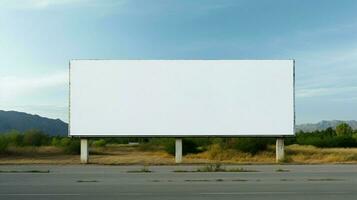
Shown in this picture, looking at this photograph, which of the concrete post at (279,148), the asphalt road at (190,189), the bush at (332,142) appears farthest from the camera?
the bush at (332,142)

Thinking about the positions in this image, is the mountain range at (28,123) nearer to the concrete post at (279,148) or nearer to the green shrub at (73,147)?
the green shrub at (73,147)

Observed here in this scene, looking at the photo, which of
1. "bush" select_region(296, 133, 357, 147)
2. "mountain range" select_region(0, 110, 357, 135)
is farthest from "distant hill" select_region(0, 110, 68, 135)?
"bush" select_region(296, 133, 357, 147)

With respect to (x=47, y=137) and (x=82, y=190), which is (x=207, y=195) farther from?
(x=47, y=137)

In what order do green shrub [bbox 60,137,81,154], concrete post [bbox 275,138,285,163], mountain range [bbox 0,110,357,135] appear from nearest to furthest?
concrete post [bbox 275,138,285,163], green shrub [bbox 60,137,81,154], mountain range [bbox 0,110,357,135]

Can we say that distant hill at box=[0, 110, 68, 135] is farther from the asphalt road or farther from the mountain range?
the asphalt road

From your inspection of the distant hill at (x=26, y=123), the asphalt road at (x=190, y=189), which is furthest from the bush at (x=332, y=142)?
the distant hill at (x=26, y=123)

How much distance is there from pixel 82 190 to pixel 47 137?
139ft

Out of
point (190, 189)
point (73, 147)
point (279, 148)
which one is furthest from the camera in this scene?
point (73, 147)

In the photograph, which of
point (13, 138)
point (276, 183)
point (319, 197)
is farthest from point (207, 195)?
point (13, 138)

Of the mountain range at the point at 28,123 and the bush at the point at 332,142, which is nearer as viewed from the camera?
the bush at the point at 332,142

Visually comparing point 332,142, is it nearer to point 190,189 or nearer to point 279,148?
point 279,148

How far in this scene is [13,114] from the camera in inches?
7825

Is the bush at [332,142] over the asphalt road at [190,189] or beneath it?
beneath

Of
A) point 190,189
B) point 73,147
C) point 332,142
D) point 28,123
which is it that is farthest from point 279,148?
point 28,123
